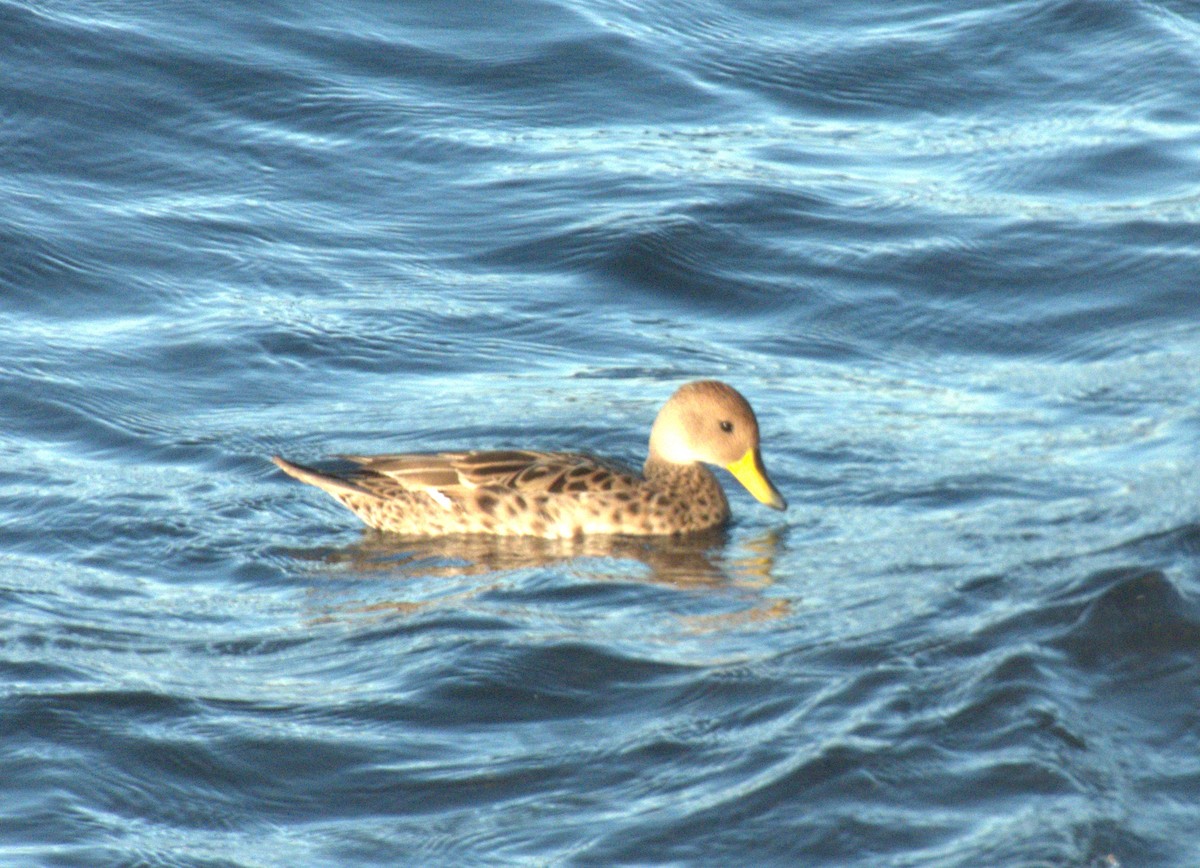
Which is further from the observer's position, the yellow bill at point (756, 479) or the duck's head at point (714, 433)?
the duck's head at point (714, 433)

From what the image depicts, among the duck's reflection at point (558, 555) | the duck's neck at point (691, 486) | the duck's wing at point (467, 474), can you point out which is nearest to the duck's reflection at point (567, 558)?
the duck's reflection at point (558, 555)

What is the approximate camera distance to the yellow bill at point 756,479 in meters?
8.51

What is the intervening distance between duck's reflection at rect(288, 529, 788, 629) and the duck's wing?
0.76ft

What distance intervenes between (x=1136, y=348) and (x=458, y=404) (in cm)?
331

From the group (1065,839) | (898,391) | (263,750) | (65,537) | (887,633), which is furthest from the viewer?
(898,391)

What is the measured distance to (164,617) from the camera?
727cm

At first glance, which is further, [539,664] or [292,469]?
[292,469]

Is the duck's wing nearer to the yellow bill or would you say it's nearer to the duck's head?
the duck's head

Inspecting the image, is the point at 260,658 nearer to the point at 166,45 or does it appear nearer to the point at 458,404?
the point at 458,404

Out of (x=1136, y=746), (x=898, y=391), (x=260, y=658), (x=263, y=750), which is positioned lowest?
(x=1136, y=746)

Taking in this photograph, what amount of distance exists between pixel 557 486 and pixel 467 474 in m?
0.38

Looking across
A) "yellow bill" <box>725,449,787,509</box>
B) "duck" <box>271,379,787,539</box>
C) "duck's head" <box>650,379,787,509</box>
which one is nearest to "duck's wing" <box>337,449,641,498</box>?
"duck" <box>271,379,787,539</box>

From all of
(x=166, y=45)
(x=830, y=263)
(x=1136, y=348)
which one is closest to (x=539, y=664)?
(x=1136, y=348)

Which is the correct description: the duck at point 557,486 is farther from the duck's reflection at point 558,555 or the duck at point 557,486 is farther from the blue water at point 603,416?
the blue water at point 603,416
